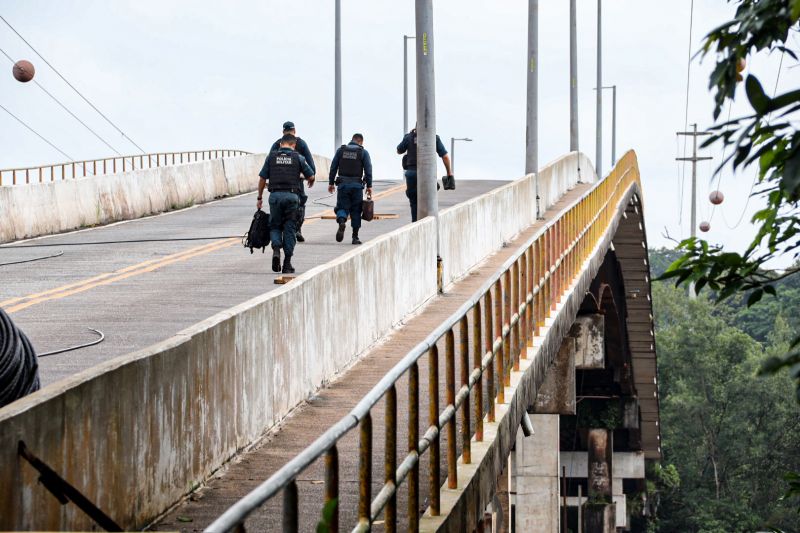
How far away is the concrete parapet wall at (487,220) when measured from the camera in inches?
841

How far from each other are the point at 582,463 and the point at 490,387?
6054 centimetres

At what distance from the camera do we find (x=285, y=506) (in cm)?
465

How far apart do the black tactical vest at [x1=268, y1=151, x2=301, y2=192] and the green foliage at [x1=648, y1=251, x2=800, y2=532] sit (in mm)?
67924

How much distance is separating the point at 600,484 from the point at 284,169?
49.8 m

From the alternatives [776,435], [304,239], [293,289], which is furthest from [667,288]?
[293,289]

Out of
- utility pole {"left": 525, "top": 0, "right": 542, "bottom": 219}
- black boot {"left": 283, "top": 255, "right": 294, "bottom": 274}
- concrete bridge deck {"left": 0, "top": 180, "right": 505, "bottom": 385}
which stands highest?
utility pole {"left": 525, "top": 0, "right": 542, "bottom": 219}

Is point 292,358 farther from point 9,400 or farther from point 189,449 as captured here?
point 9,400

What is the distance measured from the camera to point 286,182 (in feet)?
62.1

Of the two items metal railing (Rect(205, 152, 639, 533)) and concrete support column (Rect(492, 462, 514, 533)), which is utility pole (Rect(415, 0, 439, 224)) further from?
concrete support column (Rect(492, 462, 514, 533))

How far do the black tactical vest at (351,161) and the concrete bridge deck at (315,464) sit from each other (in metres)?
8.37

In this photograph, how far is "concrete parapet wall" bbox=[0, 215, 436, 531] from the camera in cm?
664

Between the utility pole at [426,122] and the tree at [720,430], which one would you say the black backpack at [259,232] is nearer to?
the utility pole at [426,122]

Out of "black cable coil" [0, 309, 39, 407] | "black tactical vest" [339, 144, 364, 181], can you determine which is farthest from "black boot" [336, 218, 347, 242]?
"black cable coil" [0, 309, 39, 407]

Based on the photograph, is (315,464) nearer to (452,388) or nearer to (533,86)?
(452,388)
